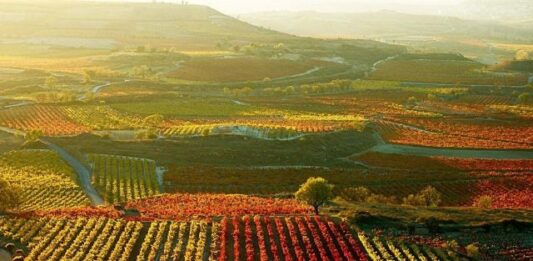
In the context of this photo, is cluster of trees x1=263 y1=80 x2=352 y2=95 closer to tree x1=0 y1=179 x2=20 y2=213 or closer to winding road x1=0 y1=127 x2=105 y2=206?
winding road x1=0 y1=127 x2=105 y2=206

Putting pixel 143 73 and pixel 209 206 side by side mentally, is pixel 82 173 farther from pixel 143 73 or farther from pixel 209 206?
pixel 143 73

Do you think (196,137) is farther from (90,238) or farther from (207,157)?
(90,238)

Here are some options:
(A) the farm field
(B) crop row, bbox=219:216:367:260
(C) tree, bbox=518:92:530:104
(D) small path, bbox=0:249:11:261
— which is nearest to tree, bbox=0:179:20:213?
(A) the farm field

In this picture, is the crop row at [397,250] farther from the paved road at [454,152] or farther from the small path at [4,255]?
the paved road at [454,152]

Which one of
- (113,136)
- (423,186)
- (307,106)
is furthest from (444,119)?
(113,136)

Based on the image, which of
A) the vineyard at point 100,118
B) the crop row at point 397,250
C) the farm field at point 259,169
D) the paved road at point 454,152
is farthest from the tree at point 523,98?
the crop row at point 397,250
